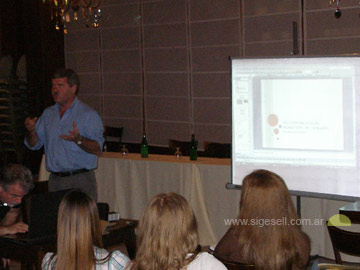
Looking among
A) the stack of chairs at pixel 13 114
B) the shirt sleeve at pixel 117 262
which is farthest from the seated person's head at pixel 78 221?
the stack of chairs at pixel 13 114

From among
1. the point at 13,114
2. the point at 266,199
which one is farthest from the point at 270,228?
the point at 13,114

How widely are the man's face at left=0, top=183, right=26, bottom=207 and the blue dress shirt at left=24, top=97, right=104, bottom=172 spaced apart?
1.05m

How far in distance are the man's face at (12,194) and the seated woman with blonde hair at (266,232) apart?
1.53m

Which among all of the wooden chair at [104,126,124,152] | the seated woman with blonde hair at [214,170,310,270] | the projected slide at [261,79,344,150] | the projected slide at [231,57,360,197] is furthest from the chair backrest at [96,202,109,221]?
the wooden chair at [104,126,124,152]

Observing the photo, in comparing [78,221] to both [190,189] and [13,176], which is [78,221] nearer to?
[13,176]

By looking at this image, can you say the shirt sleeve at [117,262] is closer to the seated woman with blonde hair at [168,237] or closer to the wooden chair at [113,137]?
the seated woman with blonde hair at [168,237]

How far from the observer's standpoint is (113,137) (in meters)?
9.84

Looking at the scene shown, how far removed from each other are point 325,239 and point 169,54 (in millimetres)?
4820

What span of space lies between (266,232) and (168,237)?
73 cm

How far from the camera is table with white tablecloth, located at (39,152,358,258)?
496 centimetres

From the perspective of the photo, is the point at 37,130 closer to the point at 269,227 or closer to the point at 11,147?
the point at 269,227

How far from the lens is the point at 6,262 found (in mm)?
4223

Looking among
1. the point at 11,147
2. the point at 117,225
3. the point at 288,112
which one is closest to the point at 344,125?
the point at 288,112

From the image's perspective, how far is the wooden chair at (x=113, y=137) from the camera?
9575 mm
